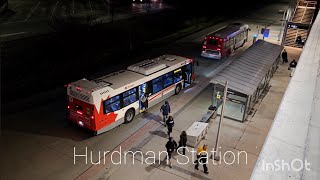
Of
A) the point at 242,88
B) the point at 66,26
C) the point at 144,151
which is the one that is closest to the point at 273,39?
the point at 242,88

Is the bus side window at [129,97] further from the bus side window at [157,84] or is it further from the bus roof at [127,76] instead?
the bus side window at [157,84]

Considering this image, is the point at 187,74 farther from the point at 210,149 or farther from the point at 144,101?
the point at 210,149

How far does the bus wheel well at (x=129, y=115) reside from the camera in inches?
666

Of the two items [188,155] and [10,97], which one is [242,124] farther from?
[10,97]

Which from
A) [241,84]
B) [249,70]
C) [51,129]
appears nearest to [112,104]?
[51,129]

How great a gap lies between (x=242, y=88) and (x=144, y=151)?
6775mm

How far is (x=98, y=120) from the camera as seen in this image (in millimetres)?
15062

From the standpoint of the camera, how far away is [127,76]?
1742cm

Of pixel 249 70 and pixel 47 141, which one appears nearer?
pixel 47 141

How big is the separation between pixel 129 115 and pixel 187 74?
22.5 feet

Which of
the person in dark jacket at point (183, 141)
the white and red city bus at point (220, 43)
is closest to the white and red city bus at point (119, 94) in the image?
the person in dark jacket at point (183, 141)

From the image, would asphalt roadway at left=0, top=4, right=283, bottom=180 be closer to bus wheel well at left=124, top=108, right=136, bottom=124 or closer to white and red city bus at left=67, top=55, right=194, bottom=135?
bus wheel well at left=124, top=108, right=136, bottom=124

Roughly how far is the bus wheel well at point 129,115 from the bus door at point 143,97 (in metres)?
0.72

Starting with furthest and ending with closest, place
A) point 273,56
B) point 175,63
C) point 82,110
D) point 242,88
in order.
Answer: point 273,56, point 175,63, point 242,88, point 82,110
